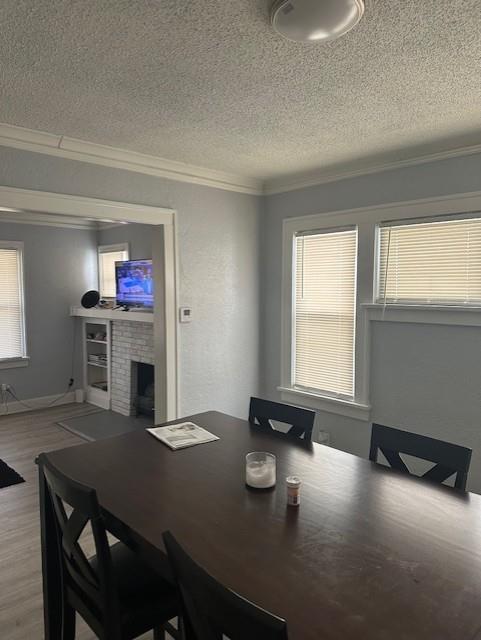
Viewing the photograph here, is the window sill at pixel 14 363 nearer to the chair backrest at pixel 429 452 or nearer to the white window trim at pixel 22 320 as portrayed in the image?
the white window trim at pixel 22 320

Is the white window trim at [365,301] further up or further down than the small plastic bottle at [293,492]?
further up

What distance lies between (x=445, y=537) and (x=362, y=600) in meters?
0.41

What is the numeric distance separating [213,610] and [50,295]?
5668 mm

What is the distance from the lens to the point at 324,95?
2.18m

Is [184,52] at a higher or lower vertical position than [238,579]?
higher

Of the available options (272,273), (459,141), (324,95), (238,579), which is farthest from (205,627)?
(272,273)

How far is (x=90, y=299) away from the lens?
5957 mm

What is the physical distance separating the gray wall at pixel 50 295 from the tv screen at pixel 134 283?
3.28 ft

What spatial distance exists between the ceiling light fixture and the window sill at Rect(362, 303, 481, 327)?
6.28 feet

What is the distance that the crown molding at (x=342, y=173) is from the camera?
286cm

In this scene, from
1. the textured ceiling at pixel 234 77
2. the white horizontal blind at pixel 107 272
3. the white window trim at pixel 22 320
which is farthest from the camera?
the white horizontal blind at pixel 107 272

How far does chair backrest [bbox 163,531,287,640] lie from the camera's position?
0.79m

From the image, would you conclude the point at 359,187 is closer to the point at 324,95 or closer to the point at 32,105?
the point at 324,95

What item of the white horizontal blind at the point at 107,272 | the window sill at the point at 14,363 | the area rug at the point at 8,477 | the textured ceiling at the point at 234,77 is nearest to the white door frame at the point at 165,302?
the textured ceiling at the point at 234,77
